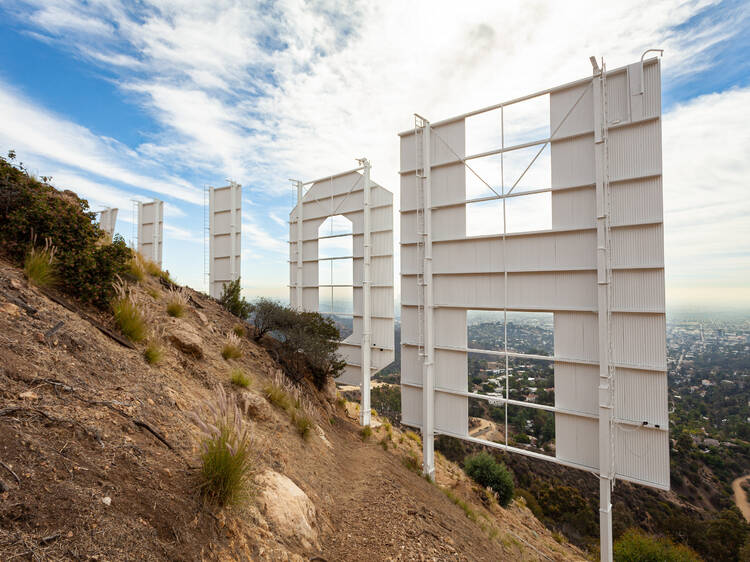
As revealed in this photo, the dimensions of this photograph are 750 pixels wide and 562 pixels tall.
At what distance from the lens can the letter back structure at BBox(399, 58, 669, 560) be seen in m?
7.05

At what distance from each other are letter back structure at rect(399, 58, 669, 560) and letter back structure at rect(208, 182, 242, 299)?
9.88 m

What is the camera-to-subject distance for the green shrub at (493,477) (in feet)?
38.2

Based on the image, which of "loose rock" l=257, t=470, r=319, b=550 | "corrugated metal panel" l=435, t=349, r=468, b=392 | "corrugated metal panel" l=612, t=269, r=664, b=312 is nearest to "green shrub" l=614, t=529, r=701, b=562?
"corrugated metal panel" l=435, t=349, r=468, b=392

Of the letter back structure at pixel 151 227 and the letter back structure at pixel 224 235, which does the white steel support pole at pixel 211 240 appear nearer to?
the letter back structure at pixel 224 235

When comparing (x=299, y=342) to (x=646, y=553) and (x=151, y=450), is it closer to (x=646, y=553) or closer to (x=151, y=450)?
(x=151, y=450)

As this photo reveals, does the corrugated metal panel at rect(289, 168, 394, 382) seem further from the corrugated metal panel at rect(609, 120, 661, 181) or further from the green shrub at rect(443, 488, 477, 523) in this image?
the corrugated metal panel at rect(609, 120, 661, 181)

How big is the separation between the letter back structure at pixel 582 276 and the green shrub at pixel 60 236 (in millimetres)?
7307

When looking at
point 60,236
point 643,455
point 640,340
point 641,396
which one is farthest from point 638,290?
point 60,236

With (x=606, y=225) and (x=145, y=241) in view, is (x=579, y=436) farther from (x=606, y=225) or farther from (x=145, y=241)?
(x=145, y=241)

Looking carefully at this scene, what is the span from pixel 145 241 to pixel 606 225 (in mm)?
21159

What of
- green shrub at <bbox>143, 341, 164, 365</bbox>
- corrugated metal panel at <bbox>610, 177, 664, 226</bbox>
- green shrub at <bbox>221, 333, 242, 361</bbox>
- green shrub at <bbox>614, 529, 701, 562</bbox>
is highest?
corrugated metal panel at <bbox>610, 177, 664, 226</bbox>

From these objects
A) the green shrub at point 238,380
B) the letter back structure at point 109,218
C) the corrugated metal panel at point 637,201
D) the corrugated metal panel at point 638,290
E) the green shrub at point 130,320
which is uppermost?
the letter back structure at point 109,218

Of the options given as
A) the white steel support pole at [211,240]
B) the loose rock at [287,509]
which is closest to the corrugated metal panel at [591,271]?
the loose rock at [287,509]

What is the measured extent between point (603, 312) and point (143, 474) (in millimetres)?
8117
